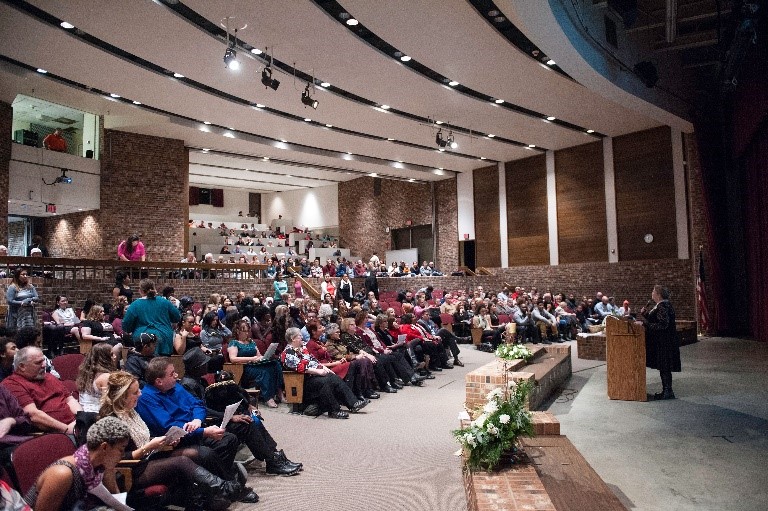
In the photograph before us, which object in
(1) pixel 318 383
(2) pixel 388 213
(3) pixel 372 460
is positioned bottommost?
(3) pixel 372 460

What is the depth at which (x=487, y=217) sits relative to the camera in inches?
720

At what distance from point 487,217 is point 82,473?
1692cm

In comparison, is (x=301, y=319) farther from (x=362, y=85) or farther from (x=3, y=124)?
(x=3, y=124)

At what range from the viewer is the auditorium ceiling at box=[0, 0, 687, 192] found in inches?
309

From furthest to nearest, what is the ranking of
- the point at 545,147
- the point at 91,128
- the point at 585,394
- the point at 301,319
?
the point at 545,147, the point at 91,128, the point at 301,319, the point at 585,394

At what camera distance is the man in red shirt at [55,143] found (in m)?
12.4

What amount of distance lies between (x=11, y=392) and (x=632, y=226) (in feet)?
48.1

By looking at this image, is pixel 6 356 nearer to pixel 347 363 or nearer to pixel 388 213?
pixel 347 363

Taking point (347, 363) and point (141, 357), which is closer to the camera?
point (141, 357)

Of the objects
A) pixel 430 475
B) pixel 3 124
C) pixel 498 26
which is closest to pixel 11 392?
pixel 430 475

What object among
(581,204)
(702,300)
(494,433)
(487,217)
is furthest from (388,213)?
(494,433)

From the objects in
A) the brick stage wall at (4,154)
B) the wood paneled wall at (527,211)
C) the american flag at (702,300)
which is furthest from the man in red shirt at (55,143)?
the american flag at (702,300)

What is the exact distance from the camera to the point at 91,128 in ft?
43.9

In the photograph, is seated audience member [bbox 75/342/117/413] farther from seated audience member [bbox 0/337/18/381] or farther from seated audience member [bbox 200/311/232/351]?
seated audience member [bbox 200/311/232/351]
